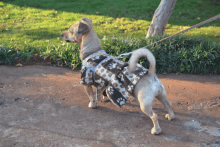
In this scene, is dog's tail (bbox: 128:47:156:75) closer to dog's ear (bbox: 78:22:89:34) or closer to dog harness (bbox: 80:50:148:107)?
dog harness (bbox: 80:50:148:107)

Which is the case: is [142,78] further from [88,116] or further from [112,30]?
[112,30]

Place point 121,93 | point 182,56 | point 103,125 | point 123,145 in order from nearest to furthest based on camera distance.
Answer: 1. point 123,145
2. point 121,93
3. point 103,125
4. point 182,56

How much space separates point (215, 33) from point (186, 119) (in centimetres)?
642

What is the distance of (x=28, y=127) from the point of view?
3.87 meters

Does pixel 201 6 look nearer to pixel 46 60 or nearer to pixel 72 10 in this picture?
pixel 72 10

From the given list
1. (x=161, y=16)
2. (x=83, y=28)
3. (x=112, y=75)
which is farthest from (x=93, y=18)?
(x=112, y=75)

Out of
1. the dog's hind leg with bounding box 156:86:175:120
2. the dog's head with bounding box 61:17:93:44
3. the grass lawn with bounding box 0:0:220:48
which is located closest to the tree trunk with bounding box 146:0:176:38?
the grass lawn with bounding box 0:0:220:48

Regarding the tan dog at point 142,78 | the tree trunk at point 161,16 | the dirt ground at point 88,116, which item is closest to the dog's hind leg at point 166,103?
the tan dog at point 142,78

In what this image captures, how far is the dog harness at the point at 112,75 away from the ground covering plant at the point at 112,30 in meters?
2.69

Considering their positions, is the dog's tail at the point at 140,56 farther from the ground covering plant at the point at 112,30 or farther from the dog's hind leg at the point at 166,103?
the ground covering plant at the point at 112,30

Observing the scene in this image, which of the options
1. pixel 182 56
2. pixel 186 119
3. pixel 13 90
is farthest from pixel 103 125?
pixel 182 56

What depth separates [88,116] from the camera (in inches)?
170

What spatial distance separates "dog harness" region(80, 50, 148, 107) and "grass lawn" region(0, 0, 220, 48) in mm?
4110

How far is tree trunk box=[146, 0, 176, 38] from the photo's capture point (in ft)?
24.7
